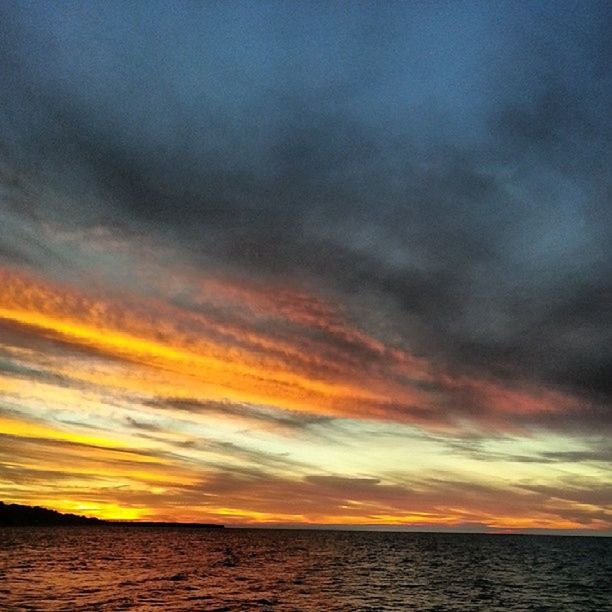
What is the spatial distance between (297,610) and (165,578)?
26652 mm

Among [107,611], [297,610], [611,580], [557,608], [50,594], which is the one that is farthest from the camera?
[611,580]

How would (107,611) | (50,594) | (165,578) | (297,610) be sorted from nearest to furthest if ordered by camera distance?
1. (107,611)
2. (297,610)
3. (50,594)
4. (165,578)

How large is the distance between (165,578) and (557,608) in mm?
40163

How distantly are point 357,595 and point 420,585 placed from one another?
15852 millimetres

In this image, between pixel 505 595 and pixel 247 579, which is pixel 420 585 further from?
pixel 247 579

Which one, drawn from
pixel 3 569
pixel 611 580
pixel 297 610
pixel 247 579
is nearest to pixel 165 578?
pixel 247 579

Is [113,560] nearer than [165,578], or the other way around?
[165,578]

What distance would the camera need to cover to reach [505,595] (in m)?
63.2

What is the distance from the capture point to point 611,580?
90.2 m

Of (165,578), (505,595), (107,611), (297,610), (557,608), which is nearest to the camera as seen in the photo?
(107,611)

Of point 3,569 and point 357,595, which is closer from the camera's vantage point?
point 357,595

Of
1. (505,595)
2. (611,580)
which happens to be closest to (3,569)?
(505,595)

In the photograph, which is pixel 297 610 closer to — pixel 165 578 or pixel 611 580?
pixel 165 578

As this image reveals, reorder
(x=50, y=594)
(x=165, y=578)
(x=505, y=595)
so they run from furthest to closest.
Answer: (x=165, y=578) → (x=505, y=595) → (x=50, y=594)
